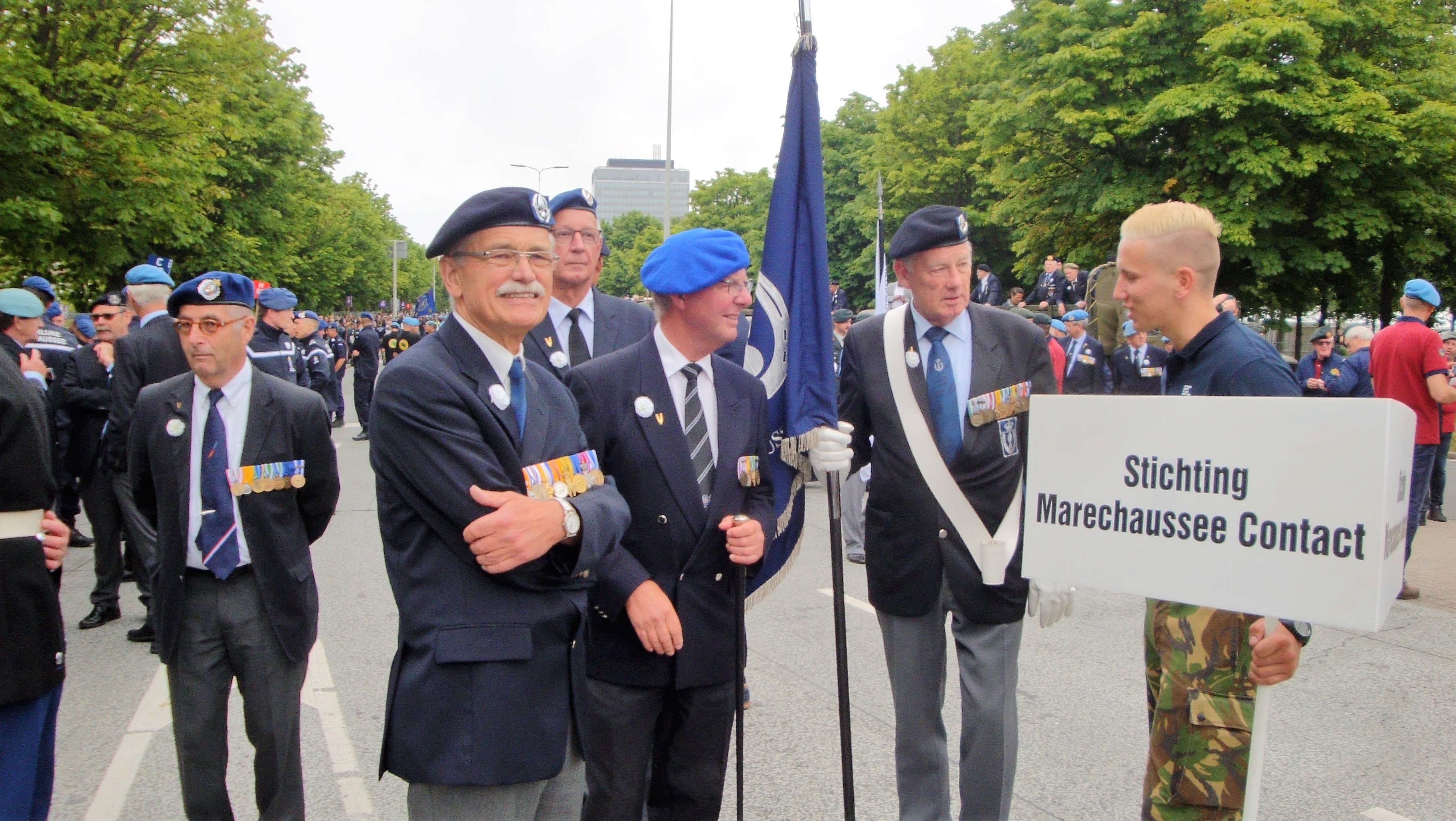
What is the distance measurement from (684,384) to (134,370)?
13.4 feet

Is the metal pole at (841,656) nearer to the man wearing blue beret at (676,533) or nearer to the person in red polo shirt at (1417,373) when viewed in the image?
the man wearing blue beret at (676,533)

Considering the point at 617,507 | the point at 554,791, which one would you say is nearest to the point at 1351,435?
the point at 617,507

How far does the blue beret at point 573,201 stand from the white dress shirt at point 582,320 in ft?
1.12

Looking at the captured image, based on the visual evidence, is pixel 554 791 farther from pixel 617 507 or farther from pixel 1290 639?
pixel 1290 639

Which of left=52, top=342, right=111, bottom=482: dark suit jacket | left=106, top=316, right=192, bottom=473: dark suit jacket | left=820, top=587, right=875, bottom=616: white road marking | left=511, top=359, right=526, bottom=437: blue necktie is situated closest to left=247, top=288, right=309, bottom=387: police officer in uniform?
left=52, top=342, right=111, bottom=482: dark suit jacket

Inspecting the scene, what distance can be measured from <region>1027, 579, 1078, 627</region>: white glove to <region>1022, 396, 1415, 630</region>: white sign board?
2.70 ft

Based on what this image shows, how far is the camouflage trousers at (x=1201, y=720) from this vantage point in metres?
2.56

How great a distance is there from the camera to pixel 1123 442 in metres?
2.38

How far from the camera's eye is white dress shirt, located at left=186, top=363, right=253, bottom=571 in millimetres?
3342

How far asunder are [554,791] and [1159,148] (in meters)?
28.0

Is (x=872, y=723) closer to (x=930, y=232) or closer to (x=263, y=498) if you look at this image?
(x=930, y=232)

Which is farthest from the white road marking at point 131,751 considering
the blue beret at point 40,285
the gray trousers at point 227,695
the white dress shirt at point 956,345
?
the blue beret at point 40,285

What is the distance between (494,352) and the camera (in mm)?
2322

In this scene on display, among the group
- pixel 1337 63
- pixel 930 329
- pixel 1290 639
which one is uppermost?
pixel 1337 63
